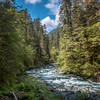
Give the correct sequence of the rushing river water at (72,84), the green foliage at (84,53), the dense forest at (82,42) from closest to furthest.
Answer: the rushing river water at (72,84), the green foliage at (84,53), the dense forest at (82,42)

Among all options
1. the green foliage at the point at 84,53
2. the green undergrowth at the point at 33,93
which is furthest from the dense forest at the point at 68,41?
the green undergrowth at the point at 33,93

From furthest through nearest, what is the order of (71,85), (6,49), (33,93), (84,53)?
(84,53)
(71,85)
(33,93)
(6,49)

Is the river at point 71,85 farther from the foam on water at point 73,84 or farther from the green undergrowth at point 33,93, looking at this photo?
the green undergrowth at point 33,93

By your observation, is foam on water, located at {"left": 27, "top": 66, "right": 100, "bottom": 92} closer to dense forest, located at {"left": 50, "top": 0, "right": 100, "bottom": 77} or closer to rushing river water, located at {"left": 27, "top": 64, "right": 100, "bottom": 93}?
rushing river water, located at {"left": 27, "top": 64, "right": 100, "bottom": 93}

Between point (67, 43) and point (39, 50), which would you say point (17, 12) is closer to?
point (67, 43)

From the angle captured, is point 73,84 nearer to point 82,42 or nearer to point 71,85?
point 71,85

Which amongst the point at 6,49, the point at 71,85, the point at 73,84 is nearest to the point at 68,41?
the point at 73,84

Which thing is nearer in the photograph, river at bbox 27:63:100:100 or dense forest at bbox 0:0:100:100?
dense forest at bbox 0:0:100:100

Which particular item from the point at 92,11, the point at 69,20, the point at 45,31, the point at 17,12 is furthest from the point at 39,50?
the point at 17,12

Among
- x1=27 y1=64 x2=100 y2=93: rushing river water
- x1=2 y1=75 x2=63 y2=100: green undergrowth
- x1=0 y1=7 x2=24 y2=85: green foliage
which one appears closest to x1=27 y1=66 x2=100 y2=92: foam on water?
x1=27 y1=64 x2=100 y2=93: rushing river water

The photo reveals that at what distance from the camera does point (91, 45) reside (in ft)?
40.3

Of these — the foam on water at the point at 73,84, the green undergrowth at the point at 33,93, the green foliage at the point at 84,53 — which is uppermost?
the green foliage at the point at 84,53

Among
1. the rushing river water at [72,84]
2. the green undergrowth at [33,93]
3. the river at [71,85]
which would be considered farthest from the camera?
the rushing river water at [72,84]

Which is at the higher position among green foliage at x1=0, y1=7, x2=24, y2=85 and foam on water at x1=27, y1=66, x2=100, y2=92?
green foliage at x1=0, y1=7, x2=24, y2=85
